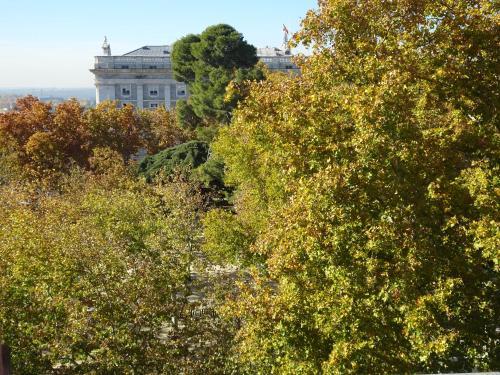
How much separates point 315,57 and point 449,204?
4.64m

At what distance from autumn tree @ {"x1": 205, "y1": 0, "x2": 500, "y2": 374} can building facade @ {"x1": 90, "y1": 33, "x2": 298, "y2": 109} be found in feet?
270

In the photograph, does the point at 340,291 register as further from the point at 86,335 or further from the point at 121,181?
the point at 121,181

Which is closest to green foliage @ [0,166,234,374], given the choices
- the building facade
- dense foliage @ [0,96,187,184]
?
dense foliage @ [0,96,187,184]

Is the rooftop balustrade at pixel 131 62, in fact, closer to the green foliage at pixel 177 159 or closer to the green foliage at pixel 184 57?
the green foliage at pixel 184 57

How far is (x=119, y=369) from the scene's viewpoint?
12734mm

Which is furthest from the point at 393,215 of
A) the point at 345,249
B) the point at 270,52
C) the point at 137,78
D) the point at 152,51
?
the point at 152,51

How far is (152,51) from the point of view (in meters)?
99.3

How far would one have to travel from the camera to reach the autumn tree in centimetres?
1007

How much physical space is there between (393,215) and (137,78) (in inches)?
3487

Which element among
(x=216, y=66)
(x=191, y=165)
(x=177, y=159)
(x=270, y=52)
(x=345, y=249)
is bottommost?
(x=191, y=165)

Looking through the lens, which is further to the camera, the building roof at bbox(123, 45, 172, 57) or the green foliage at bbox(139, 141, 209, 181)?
the building roof at bbox(123, 45, 172, 57)

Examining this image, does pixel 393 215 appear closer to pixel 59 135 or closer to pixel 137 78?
pixel 59 135

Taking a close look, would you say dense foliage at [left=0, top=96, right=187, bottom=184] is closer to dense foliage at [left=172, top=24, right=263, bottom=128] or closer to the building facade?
dense foliage at [left=172, top=24, right=263, bottom=128]

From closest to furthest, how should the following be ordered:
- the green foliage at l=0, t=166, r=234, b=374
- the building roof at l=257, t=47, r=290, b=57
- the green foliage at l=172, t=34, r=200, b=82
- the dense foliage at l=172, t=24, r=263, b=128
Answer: the green foliage at l=0, t=166, r=234, b=374
the dense foliage at l=172, t=24, r=263, b=128
the green foliage at l=172, t=34, r=200, b=82
the building roof at l=257, t=47, r=290, b=57
